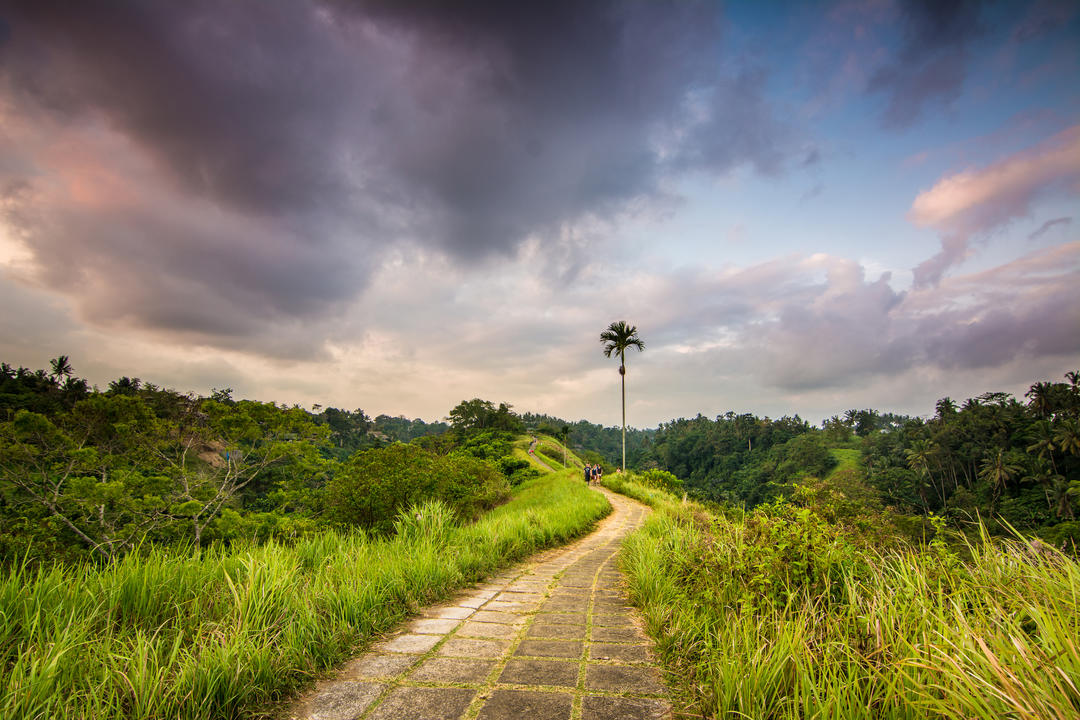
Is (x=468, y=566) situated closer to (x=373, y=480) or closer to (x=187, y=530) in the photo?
(x=373, y=480)

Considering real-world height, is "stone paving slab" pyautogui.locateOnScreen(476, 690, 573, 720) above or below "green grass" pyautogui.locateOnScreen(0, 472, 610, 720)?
below

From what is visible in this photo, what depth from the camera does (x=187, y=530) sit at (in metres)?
11.7

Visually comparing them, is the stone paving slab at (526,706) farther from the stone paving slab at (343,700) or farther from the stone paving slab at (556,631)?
the stone paving slab at (556,631)

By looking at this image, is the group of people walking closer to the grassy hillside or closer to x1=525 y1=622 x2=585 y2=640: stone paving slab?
the grassy hillside

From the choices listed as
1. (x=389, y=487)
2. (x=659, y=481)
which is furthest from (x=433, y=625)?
(x=659, y=481)

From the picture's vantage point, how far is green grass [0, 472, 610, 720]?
6.14 ft

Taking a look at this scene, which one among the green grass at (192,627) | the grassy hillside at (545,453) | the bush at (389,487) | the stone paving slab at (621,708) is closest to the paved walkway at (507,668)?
the stone paving slab at (621,708)

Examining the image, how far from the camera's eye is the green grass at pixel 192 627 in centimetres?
187

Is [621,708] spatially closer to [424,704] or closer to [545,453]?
[424,704]

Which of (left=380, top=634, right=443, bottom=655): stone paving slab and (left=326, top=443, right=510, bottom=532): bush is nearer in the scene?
(left=380, top=634, right=443, bottom=655): stone paving slab

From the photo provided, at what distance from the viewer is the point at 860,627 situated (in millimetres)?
2434

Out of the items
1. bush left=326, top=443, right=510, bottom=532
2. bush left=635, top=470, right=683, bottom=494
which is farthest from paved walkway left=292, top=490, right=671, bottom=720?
bush left=635, top=470, right=683, bottom=494

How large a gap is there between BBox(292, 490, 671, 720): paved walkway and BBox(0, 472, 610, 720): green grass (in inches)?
9.7

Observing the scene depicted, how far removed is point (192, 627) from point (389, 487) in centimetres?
942
